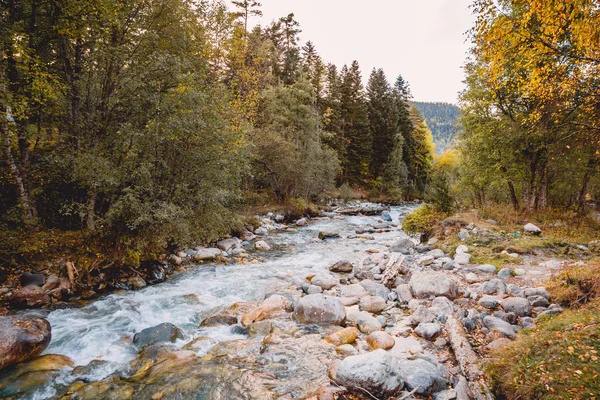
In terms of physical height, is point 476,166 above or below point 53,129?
below

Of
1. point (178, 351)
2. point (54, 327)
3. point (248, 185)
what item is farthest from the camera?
point (248, 185)

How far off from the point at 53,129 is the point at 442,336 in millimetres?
11823

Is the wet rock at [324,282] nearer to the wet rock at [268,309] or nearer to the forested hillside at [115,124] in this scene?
the wet rock at [268,309]

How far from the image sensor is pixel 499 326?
5.02m

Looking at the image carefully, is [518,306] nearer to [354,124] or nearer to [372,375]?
[372,375]

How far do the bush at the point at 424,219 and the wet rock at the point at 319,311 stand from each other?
921cm

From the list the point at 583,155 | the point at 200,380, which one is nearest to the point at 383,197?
the point at 583,155

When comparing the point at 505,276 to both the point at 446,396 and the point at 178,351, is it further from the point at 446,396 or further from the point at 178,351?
the point at 178,351

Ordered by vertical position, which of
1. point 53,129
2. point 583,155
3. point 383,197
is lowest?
point 383,197

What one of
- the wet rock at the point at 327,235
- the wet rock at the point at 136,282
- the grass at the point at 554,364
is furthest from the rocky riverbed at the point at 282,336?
the wet rock at the point at 327,235

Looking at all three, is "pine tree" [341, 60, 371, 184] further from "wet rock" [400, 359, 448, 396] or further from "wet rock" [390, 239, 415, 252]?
"wet rock" [400, 359, 448, 396]

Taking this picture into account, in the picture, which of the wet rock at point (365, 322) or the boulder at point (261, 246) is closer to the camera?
the wet rock at point (365, 322)

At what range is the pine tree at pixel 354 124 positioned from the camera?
4116cm

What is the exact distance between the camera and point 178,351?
514cm
